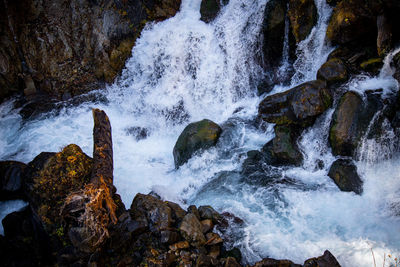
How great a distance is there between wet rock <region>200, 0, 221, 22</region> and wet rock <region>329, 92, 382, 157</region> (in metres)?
6.63

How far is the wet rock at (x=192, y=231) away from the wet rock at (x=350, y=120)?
4.00 meters

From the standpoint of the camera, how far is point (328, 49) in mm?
7531

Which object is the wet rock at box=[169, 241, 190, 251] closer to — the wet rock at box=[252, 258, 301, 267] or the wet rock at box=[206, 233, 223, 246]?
the wet rock at box=[206, 233, 223, 246]

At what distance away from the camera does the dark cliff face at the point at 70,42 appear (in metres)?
9.98

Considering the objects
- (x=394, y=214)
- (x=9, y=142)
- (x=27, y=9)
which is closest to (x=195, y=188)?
(x=394, y=214)

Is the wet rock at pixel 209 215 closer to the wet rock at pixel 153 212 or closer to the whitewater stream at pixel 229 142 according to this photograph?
the whitewater stream at pixel 229 142

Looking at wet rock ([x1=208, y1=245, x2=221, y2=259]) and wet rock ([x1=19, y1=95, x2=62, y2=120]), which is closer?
wet rock ([x1=208, y1=245, x2=221, y2=259])

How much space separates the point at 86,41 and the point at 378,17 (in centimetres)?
1044

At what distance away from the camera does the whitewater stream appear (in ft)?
16.9

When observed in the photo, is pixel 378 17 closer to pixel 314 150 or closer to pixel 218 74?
pixel 314 150

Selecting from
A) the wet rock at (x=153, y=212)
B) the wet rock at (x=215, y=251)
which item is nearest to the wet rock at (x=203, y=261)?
the wet rock at (x=215, y=251)

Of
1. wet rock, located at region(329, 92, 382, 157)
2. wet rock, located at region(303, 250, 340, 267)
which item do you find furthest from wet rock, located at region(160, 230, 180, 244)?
wet rock, located at region(329, 92, 382, 157)

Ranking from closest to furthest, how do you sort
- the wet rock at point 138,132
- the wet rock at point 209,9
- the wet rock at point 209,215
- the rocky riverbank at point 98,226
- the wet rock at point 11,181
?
the rocky riverbank at point 98,226, the wet rock at point 209,215, the wet rock at point 11,181, the wet rock at point 138,132, the wet rock at point 209,9

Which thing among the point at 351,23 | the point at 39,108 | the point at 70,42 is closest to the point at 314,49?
the point at 351,23
